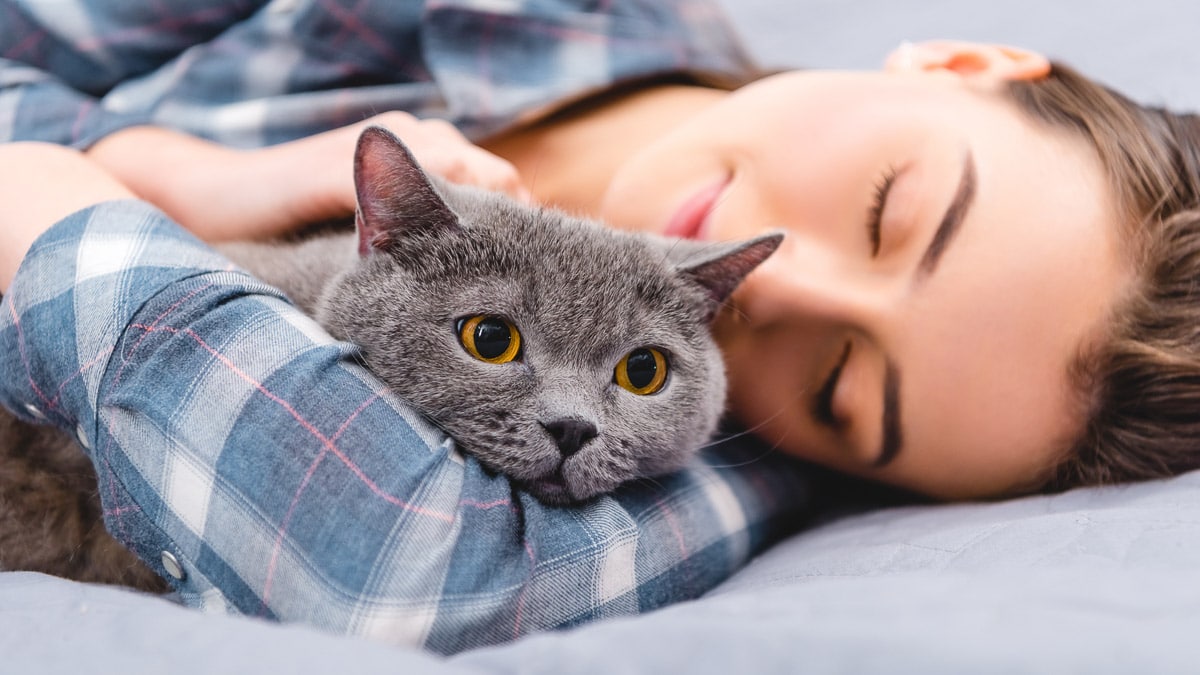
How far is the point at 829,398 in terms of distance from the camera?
1.02m

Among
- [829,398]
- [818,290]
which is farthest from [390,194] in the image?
[829,398]

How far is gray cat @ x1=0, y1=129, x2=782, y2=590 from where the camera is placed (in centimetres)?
72

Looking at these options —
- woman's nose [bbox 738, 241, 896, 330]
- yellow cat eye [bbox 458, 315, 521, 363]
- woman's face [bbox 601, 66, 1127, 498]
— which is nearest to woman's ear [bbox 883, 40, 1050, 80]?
woman's face [bbox 601, 66, 1127, 498]

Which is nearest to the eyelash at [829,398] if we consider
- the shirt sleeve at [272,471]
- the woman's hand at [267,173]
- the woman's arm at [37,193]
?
the shirt sleeve at [272,471]

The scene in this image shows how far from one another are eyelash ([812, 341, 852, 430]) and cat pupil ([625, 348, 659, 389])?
0.30 m

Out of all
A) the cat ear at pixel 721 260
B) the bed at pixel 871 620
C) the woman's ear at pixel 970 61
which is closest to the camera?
the bed at pixel 871 620

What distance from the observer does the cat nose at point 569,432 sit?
702mm

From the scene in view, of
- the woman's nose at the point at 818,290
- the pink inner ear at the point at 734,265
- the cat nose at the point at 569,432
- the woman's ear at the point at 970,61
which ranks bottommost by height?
the cat nose at the point at 569,432

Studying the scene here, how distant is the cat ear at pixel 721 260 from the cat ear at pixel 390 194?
269 mm

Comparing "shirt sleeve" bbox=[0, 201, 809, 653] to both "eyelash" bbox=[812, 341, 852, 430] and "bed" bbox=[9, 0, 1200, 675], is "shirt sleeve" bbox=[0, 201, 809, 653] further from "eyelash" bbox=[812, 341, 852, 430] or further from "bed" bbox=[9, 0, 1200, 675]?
"eyelash" bbox=[812, 341, 852, 430]

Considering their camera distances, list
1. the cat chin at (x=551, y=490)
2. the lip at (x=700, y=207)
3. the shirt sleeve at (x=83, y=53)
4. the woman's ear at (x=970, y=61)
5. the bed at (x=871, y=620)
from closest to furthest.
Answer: the bed at (x=871, y=620) < the cat chin at (x=551, y=490) < the lip at (x=700, y=207) < the woman's ear at (x=970, y=61) < the shirt sleeve at (x=83, y=53)

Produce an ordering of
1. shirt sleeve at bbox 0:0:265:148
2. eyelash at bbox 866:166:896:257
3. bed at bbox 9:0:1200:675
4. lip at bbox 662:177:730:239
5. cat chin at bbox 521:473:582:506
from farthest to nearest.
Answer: shirt sleeve at bbox 0:0:265:148 → lip at bbox 662:177:730:239 → eyelash at bbox 866:166:896:257 → cat chin at bbox 521:473:582:506 → bed at bbox 9:0:1200:675

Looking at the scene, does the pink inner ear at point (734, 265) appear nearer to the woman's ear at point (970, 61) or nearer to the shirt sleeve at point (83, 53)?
the woman's ear at point (970, 61)

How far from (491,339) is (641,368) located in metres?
0.17
